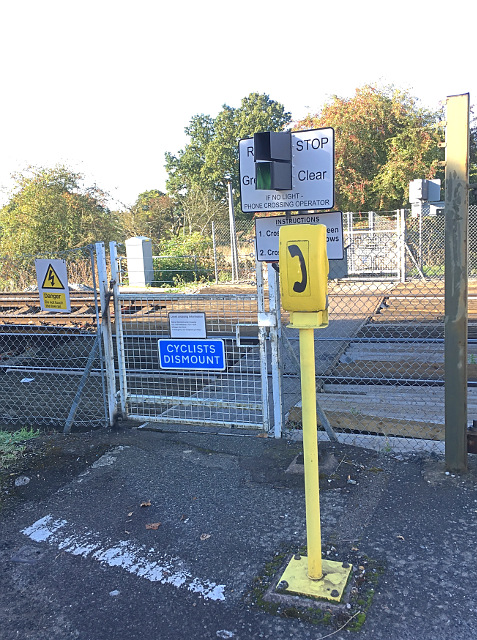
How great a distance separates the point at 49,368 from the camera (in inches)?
248

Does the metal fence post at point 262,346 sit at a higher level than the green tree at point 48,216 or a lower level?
lower

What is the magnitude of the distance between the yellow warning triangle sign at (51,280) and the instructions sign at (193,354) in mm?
1329

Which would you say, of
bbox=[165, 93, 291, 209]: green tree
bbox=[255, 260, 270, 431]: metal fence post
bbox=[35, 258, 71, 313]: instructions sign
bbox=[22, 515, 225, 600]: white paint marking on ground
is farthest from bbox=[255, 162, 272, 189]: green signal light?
bbox=[165, 93, 291, 209]: green tree

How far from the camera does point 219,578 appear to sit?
3.18 metres

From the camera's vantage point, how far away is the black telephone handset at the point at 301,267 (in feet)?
8.78

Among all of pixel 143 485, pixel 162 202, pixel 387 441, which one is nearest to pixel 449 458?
pixel 387 441

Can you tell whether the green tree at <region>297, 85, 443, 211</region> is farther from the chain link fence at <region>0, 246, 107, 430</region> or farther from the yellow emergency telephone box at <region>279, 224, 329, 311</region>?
the yellow emergency telephone box at <region>279, 224, 329, 311</region>

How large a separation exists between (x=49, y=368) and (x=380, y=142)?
63.9 feet

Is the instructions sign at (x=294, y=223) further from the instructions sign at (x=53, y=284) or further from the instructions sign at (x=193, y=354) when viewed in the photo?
the instructions sign at (x=53, y=284)

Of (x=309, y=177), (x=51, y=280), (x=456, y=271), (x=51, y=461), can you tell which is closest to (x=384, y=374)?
(x=456, y=271)

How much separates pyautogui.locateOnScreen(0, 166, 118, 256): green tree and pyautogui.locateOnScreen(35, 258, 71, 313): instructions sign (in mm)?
14152

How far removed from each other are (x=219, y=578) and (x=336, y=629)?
0.78 m

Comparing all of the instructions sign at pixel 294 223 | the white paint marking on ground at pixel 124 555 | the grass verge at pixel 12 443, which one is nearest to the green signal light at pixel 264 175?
the instructions sign at pixel 294 223

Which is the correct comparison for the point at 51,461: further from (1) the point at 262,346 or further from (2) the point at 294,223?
(2) the point at 294,223
